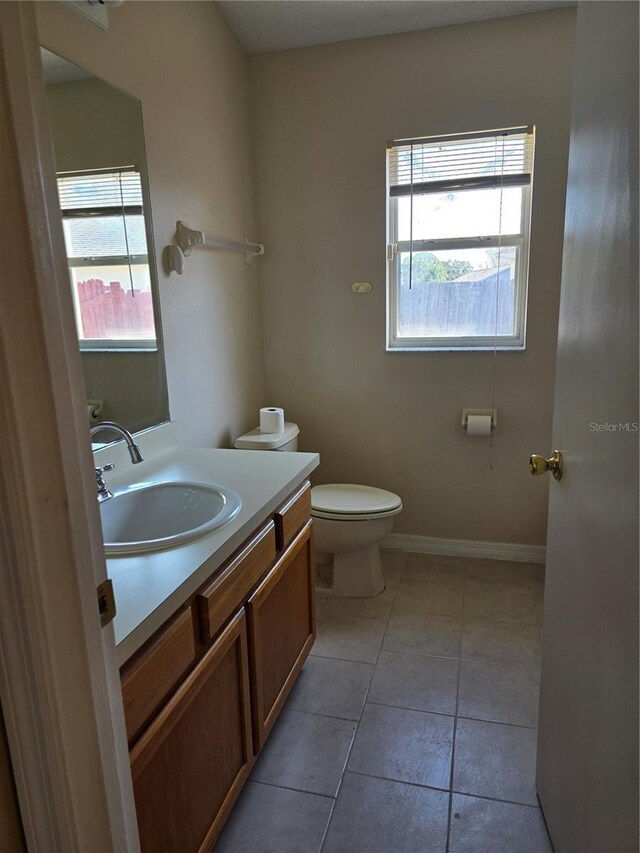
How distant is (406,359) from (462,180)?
0.91 meters

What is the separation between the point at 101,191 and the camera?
169cm

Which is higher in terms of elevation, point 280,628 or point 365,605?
point 280,628

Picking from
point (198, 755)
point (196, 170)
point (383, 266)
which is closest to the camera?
point (198, 755)

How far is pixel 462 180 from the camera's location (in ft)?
8.66

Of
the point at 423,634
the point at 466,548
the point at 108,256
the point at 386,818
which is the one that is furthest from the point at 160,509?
the point at 466,548

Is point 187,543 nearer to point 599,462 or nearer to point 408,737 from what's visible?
point 599,462

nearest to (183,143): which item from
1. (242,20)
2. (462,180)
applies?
(242,20)

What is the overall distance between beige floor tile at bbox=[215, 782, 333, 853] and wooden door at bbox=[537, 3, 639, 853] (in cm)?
61

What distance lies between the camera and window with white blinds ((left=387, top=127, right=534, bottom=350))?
2.60 meters

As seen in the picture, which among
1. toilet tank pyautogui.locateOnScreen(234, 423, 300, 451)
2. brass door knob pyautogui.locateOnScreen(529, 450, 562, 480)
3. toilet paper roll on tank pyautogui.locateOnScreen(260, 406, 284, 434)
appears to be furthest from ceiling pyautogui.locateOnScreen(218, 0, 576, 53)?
brass door knob pyautogui.locateOnScreen(529, 450, 562, 480)

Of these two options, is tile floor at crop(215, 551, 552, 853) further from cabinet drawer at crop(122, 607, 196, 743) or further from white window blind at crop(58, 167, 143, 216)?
white window blind at crop(58, 167, 143, 216)

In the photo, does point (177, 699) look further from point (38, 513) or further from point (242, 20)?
point (242, 20)

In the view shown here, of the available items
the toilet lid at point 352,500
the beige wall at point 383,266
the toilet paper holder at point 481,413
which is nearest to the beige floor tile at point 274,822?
the toilet lid at point 352,500

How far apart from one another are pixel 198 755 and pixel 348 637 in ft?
3.86
